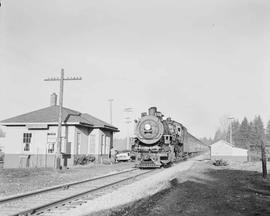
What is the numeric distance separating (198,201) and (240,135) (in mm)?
94821

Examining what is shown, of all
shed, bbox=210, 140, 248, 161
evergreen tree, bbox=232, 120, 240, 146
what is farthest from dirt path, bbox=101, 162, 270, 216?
evergreen tree, bbox=232, 120, 240, 146

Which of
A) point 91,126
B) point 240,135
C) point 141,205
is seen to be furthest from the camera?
point 240,135

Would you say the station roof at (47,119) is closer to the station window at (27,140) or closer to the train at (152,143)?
the station window at (27,140)

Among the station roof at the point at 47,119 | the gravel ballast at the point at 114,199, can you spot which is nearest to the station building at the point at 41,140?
the station roof at the point at 47,119

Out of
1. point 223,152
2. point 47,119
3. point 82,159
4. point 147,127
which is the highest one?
point 47,119

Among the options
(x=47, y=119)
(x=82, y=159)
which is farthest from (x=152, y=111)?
(x=47, y=119)

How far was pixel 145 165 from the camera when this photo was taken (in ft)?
75.5

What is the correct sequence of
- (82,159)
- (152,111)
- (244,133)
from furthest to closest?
(244,133)
(82,159)
(152,111)

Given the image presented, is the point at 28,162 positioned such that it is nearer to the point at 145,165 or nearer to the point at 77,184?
the point at 145,165

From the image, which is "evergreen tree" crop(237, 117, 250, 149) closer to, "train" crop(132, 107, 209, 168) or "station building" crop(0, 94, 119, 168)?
"station building" crop(0, 94, 119, 168)

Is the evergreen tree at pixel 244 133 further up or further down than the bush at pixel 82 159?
further up

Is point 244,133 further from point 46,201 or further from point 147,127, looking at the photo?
point 46,201

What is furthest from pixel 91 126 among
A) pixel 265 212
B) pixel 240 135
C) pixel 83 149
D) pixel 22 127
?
pixel 240 135

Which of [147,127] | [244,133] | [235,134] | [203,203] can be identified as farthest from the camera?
[235,134]
